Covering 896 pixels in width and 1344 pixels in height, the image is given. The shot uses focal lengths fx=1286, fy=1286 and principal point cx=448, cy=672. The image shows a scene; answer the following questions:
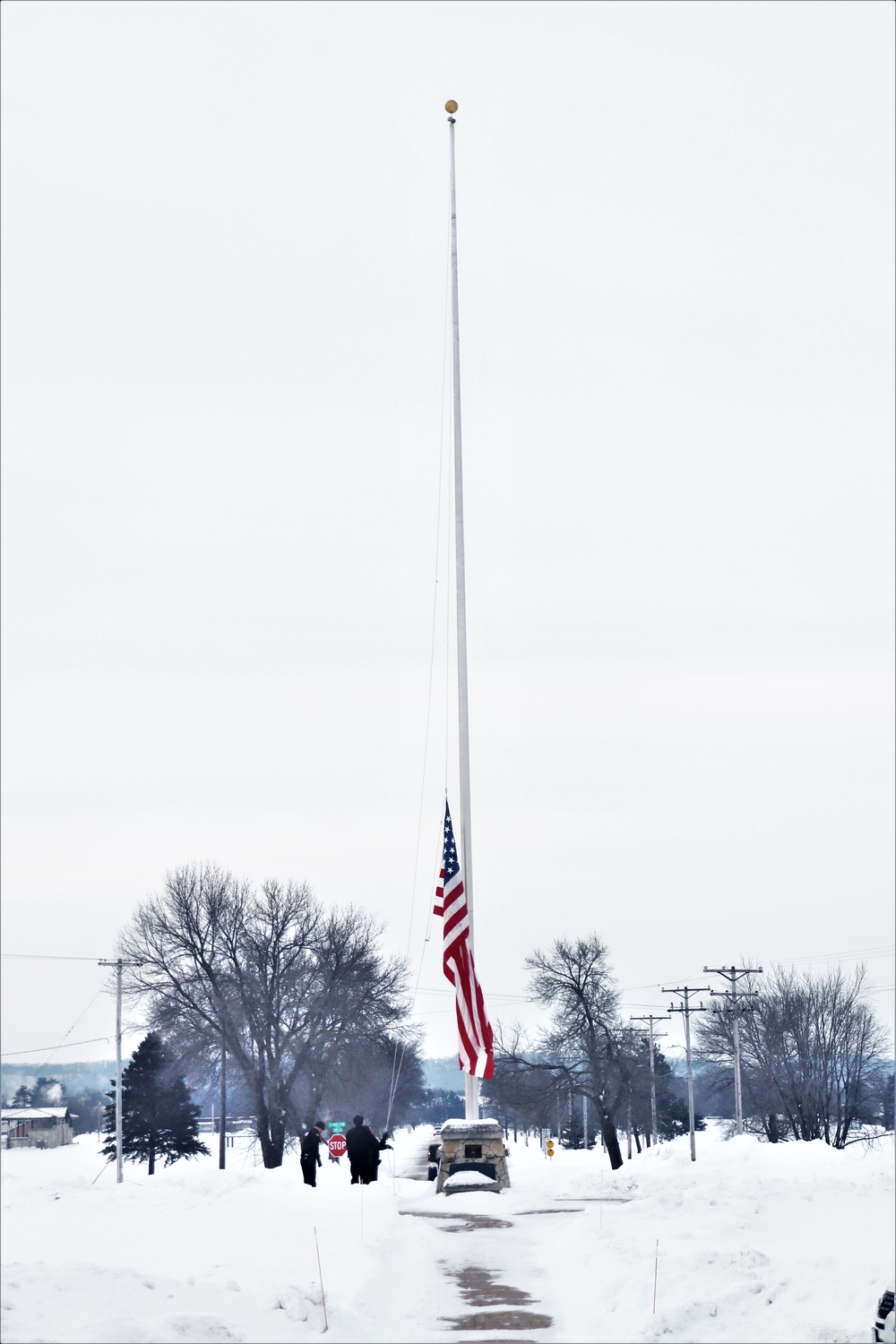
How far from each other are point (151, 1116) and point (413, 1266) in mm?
49821

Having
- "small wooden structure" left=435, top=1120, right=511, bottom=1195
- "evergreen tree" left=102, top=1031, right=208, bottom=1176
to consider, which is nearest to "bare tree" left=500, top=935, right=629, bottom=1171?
"evergreen tree" left=102, top=1031, right=208, bottom=1176

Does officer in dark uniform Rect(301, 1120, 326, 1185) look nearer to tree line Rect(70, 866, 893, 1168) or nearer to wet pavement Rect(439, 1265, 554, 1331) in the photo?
wet pavement Rect(439, 1265, 554, 1331)

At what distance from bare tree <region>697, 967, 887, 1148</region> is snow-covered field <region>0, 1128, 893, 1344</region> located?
4815 centimetres

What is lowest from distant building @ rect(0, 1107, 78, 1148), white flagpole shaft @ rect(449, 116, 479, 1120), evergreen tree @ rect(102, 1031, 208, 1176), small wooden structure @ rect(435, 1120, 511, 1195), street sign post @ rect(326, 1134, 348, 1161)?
evergreen tree @ rect(102, 1031, 208, 1176)

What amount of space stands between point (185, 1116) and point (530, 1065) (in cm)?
1725

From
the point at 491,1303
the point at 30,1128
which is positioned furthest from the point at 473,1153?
the point at 30,1128

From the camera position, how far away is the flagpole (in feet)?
76.6

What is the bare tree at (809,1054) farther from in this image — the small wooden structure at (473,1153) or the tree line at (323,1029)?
the small wooden structure at (473,1153)

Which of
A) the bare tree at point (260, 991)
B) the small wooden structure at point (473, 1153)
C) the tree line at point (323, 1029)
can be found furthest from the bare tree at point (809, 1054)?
the small wooden structure at point (473, 1153)

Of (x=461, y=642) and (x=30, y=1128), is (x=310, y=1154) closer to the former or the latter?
(x=461, y=642)

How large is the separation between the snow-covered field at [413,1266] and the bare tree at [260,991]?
94.3ft

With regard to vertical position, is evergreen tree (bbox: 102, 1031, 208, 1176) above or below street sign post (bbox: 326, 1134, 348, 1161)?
below

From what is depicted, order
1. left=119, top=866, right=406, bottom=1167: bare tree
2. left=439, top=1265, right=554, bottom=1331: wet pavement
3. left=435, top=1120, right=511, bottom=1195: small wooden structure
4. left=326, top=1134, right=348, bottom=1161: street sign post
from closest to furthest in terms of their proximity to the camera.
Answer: left=439, top=1265, right=554, bottom=1331: wet pavement
left=326, top=1134, right=348, bottom=1161: street sign post
left=435, top=1120, right=511, bottom=1195: small wooden structure
left=119, top=866, right=406, bottom=1167: bare tree

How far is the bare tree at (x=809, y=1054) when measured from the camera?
65.5 metres
